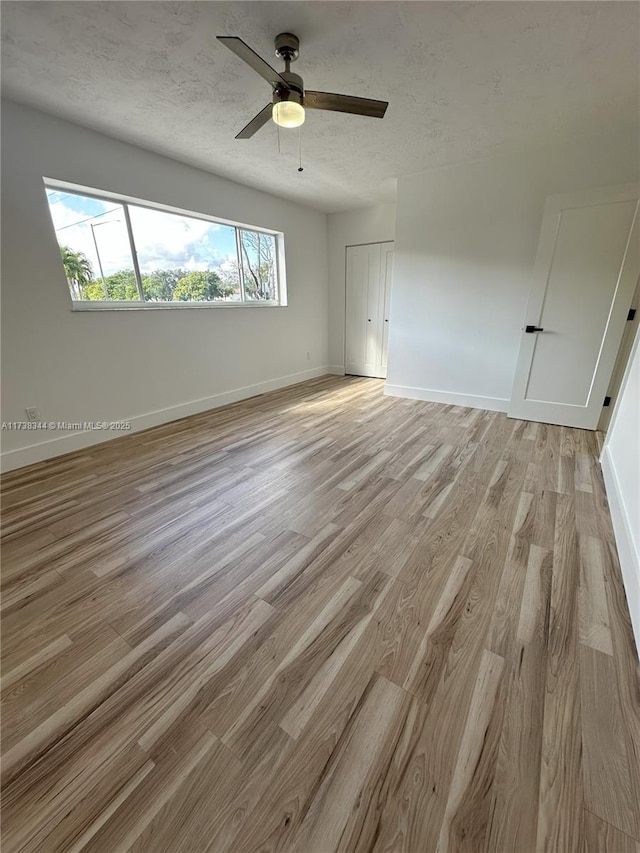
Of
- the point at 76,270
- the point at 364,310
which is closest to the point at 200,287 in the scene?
the point at 76,270

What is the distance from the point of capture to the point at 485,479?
2.48 metres

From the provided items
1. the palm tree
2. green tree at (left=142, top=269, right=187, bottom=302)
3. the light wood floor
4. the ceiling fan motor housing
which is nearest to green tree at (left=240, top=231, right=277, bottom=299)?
green tree at (left=142, top=269, right=187, bottom=302)

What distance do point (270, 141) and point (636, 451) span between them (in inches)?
141

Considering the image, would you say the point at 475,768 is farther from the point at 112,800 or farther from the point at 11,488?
the point at 11,488

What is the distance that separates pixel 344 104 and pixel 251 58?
0.55 m

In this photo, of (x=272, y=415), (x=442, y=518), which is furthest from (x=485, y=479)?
(x=272, y=415)

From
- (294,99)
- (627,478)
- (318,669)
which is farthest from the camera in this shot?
(627,478)

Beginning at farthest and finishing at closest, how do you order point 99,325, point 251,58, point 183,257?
point 183,257 → point 99,325 → point 251,58

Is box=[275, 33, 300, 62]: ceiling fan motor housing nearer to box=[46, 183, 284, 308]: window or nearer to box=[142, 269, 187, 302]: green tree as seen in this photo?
box=[46, 183, 284, 308]: window

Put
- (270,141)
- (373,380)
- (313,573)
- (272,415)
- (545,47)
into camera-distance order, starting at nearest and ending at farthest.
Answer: (313,573)
(545,47)
(270,141)
(272,415)
(373,380)

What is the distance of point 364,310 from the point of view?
5.59 metres

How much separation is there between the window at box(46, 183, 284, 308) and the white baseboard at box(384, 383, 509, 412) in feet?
7.60

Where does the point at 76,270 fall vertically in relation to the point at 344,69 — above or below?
below

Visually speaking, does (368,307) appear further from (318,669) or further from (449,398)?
(318,669)
